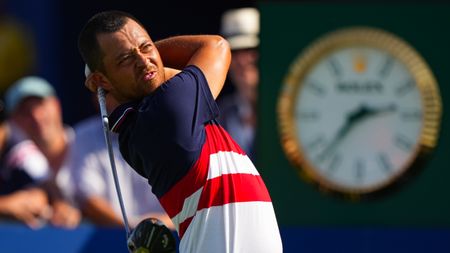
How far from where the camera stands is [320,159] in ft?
23.5

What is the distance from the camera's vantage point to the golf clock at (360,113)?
7.12m

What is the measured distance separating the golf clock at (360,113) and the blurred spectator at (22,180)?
4.64ft

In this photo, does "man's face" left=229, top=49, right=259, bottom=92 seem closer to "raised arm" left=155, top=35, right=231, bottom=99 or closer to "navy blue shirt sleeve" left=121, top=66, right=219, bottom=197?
"raised arm" left=155, top=35, right=231, bottom=99

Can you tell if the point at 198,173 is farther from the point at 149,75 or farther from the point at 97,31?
the point at 97,31

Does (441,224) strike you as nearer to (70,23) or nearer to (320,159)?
(320,159)

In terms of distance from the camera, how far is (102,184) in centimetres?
723

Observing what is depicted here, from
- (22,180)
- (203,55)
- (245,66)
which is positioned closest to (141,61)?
(203,55)

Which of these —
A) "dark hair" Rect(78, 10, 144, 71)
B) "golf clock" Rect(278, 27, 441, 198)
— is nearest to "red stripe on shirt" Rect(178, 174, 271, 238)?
"dark hair" Rect(78, 10, 144, 71)

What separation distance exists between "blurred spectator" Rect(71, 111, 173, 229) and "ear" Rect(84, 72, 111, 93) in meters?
2.97

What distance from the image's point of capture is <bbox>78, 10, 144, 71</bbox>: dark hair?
397 centimetres

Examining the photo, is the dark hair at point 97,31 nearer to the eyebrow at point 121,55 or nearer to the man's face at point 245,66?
the eyebrow at point 121,55

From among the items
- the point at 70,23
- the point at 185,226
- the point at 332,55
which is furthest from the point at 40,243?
the point at 185,226

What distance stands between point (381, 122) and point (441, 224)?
653 millimetres

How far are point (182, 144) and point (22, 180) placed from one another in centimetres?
368
